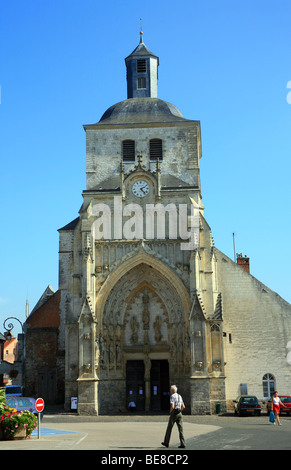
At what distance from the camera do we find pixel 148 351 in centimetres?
3133

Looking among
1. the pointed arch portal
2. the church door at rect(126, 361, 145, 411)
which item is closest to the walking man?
the pointed arch portal

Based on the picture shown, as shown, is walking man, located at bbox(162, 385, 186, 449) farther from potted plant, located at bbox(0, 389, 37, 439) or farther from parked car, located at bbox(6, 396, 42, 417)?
parked car, located at bbox(6, 396, 42, 417)

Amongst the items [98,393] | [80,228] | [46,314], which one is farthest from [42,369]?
[80,228]

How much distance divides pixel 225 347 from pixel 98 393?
7.14 m

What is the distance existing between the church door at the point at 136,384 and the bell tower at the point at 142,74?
52.6ft

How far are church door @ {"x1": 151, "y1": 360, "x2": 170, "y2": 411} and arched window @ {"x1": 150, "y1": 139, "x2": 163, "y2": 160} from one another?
37.4 ft

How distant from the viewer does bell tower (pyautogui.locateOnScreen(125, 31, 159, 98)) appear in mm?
36000

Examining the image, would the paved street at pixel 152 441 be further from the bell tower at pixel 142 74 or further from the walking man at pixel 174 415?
the bell tower at pixel 142 74

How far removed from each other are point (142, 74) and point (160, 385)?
18491 millimetres

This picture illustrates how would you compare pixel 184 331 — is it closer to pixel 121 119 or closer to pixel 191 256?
pixel 191 256

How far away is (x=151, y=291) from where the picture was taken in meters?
32.0

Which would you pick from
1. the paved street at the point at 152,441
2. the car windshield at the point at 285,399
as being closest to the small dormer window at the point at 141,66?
the car windshield at the point at 285,399

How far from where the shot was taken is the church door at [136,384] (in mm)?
31266
